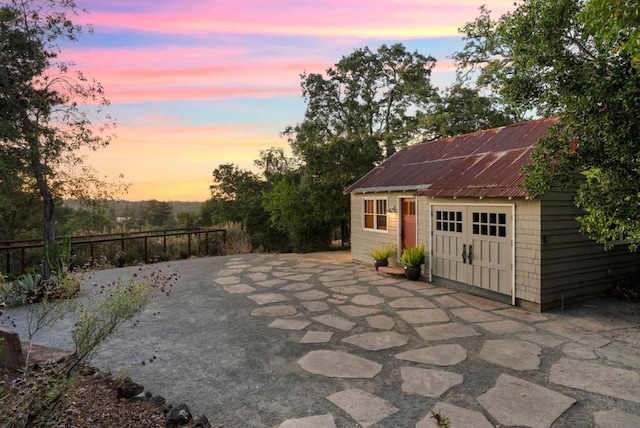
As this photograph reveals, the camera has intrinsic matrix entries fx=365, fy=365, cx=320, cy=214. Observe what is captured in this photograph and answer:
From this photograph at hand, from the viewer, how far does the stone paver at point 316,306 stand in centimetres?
620

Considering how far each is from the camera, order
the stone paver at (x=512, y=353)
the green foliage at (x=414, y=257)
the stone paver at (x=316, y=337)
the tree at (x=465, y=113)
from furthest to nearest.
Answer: the tree at (x=465, y=113), the green foliage at (x=414, y=257), the stone paver at (x=316, y=337), the stone paver at (x=512, y=353)

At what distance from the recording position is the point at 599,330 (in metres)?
5.05

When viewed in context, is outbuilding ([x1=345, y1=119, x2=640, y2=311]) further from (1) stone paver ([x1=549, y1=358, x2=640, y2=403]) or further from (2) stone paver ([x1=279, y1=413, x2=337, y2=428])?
(2) stone paver ([x1=279, y1=413, x2=337, y2=428])

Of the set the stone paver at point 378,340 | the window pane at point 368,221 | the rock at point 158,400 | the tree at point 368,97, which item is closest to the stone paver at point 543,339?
the stone paver at point 378,340

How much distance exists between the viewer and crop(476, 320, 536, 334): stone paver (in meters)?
5.03

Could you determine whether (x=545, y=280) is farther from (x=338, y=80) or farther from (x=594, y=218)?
(x=338, y=80)

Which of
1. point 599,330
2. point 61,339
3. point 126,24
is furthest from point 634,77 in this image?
point 126,24

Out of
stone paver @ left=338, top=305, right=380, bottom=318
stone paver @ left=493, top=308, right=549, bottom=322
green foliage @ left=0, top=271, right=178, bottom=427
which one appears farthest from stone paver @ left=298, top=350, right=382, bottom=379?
stone paver @ left=493, top=308, right=549, bottom=322

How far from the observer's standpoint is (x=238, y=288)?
7871mm

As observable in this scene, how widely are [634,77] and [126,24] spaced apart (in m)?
8.21

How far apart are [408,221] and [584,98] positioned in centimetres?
597

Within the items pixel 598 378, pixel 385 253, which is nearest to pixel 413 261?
pixel 385 253

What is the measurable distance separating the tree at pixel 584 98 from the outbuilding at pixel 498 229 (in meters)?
0.95

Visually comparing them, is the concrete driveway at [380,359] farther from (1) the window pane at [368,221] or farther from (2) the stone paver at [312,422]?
(1) the window pane at [368,221]
